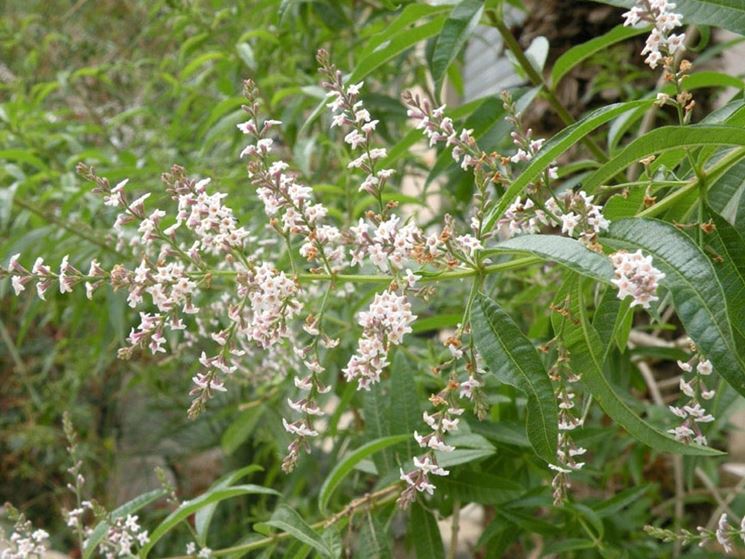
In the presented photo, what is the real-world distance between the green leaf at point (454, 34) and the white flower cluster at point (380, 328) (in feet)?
1.33

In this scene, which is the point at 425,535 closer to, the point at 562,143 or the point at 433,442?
the point at 433,442

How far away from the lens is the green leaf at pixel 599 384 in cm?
69

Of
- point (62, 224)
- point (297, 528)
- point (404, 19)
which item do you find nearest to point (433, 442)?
point (297, 528)

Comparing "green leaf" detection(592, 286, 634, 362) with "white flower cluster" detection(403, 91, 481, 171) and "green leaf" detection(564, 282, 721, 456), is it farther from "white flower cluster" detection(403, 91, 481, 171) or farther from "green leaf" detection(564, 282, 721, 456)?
"white flower cluster" detection(403, 91, 481, 171)

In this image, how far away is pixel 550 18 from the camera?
2.21m

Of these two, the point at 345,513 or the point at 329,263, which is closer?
the point at 329,263

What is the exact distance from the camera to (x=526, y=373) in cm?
71

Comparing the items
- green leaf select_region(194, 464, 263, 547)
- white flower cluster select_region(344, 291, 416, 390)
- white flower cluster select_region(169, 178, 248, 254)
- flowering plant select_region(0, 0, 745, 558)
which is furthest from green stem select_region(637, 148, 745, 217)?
green leaf select_region(194, 464, 263, 547)

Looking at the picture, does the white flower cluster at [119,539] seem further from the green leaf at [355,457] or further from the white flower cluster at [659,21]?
the white flower cluster at [659,21]

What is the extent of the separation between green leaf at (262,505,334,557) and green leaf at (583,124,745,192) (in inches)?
19.8

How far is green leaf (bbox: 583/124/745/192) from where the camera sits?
2.18 ft

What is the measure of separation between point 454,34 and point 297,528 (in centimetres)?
58

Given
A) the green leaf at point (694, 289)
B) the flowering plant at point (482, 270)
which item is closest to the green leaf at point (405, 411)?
the flowering plant at point (482, 270)

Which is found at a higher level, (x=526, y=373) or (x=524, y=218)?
(x=524, y=218)
